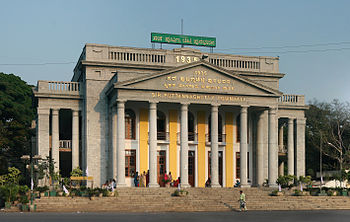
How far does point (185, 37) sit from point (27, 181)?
20891mm

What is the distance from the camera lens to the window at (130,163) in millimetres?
47750

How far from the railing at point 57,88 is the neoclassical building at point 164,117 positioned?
0.28 feet

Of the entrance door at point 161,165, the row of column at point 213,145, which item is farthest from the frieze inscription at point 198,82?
the entrance door at point 161,165

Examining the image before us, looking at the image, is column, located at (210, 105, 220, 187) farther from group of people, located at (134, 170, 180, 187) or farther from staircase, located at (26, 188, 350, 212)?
group of people, located at (134, 170, 180, 187)

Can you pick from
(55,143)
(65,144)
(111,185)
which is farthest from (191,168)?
(55,143)

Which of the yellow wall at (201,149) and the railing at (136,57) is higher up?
the railing at (136,57)

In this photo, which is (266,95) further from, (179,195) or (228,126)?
(179,195)

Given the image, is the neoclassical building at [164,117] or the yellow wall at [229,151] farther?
the yellow wall at [229,151]

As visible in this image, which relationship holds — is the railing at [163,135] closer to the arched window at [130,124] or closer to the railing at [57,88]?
the arched window at [130,124]

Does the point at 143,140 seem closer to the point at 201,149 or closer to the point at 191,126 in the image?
the point at 191,126

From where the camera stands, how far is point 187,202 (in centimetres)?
3938

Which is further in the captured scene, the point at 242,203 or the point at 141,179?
the point at 141,179

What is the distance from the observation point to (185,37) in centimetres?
5250

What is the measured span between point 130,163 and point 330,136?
29.4 metres
